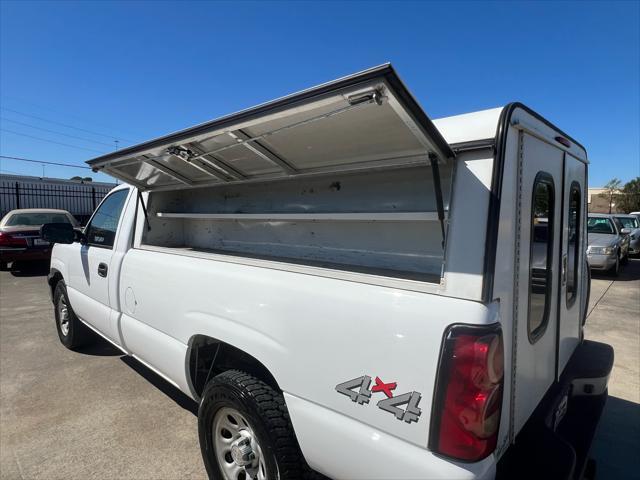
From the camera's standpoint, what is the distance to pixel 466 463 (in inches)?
56.6

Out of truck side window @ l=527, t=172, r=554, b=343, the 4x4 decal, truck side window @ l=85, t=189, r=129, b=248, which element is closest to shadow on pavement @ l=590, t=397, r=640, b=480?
truck side window @ l=527, t=172, r=554, b=343

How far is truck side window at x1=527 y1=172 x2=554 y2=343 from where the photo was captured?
7.02ft

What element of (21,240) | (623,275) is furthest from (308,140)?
(623,275)

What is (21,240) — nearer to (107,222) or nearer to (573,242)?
(107,222)

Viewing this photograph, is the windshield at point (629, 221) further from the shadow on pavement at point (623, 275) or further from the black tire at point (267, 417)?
the black tire at point (267, 417)

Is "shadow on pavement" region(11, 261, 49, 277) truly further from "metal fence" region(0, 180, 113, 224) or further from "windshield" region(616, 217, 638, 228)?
"windshield" region(616, 217, 638, 228)

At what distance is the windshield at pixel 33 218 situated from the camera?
1082 centimetres

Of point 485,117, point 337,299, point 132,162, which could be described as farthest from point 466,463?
point 132,162

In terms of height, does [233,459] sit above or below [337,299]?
below

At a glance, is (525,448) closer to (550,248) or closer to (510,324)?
(510,324)

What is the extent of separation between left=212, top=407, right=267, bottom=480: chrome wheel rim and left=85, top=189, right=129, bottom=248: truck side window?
82.3 inches

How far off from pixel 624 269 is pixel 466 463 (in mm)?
15290

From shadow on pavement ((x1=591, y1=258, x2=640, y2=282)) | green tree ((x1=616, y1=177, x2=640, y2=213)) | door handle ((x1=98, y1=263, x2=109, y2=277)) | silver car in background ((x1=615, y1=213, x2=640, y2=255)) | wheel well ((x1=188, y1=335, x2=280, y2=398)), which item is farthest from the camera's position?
green tree ((x1=616, y1=177, x2=640, y2=213))

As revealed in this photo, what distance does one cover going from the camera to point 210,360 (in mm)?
2754
